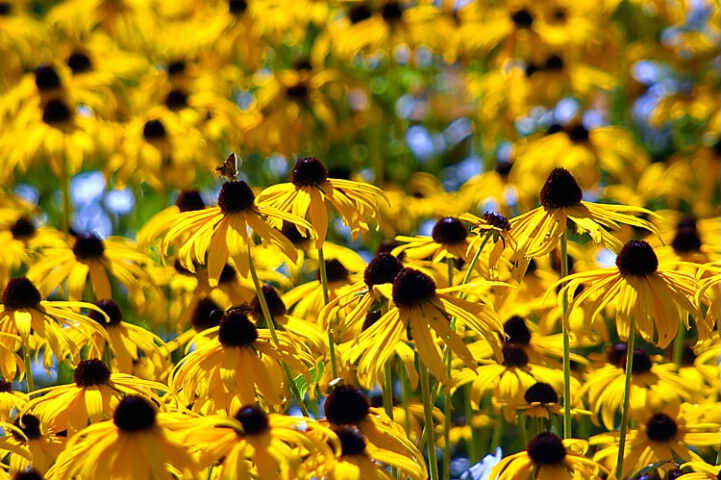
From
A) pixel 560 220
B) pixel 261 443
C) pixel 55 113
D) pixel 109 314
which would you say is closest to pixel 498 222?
pixel 560 220

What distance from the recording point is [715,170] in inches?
124

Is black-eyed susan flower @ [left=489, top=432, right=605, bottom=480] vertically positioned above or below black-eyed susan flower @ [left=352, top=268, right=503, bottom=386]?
below

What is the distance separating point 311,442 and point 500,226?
1.61ft

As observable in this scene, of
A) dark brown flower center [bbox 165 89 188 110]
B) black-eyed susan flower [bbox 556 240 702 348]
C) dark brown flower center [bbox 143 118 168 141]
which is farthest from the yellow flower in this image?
dark brown flower center [bbox 165 89 188 110]

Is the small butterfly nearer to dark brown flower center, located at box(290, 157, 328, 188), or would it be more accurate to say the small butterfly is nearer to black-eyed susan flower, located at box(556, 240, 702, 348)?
dark brown flower center, located at box(290, 157, 328, 188)

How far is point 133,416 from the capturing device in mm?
1189

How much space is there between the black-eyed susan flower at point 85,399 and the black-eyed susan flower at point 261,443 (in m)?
0.25

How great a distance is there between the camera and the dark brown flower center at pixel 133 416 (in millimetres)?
1189

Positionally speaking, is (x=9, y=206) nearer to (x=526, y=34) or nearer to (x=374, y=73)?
(x=374, y=73)

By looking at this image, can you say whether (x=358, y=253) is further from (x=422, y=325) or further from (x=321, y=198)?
(x=422, y=325)

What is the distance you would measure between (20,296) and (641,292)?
873 millimetres

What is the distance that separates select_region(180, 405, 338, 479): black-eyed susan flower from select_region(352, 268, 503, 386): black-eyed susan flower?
0.13 metres

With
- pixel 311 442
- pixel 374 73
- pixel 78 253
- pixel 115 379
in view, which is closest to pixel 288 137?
pixel 374 73

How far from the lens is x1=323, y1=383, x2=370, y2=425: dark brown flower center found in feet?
4.26
